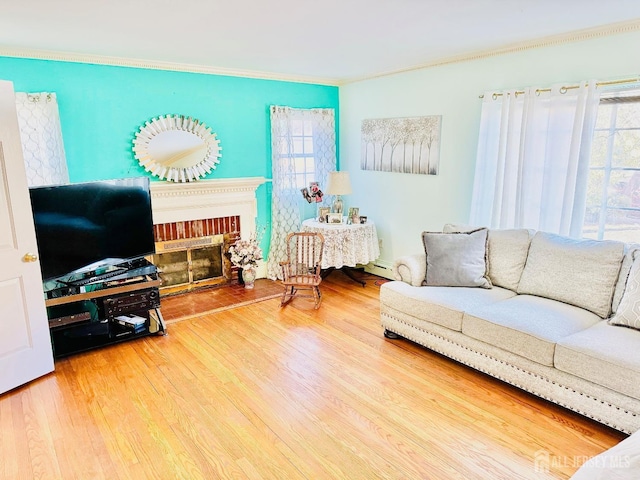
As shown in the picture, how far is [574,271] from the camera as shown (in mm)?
3084

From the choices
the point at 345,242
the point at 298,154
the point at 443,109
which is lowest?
the point at 345,242

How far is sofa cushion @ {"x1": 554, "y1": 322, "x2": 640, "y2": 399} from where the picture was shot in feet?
7.52

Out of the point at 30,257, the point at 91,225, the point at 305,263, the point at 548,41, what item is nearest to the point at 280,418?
the point at 30,257

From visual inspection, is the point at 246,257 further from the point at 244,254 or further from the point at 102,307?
the point at 102,307

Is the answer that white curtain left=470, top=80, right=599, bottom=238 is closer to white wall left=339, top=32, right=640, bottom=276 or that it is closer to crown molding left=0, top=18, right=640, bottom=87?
white wall left=339, top=32, right=640, bottom=276

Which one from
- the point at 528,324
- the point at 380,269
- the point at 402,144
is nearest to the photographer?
the point at 528,324

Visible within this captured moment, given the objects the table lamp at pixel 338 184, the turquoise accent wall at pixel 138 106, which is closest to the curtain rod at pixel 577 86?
the table lamp at pixel 338 184

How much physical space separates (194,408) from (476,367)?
1.90 m

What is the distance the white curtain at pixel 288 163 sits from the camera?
5211mm

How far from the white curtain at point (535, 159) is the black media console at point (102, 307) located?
308 centimetres

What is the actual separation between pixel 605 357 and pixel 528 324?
0.47m

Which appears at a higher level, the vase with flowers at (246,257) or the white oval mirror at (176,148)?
the white oval mirror at (176,148)

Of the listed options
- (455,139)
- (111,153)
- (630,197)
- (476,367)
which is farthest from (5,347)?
(630,197)

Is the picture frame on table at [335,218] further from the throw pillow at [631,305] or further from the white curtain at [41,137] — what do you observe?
the throw pillow at [631,305]
